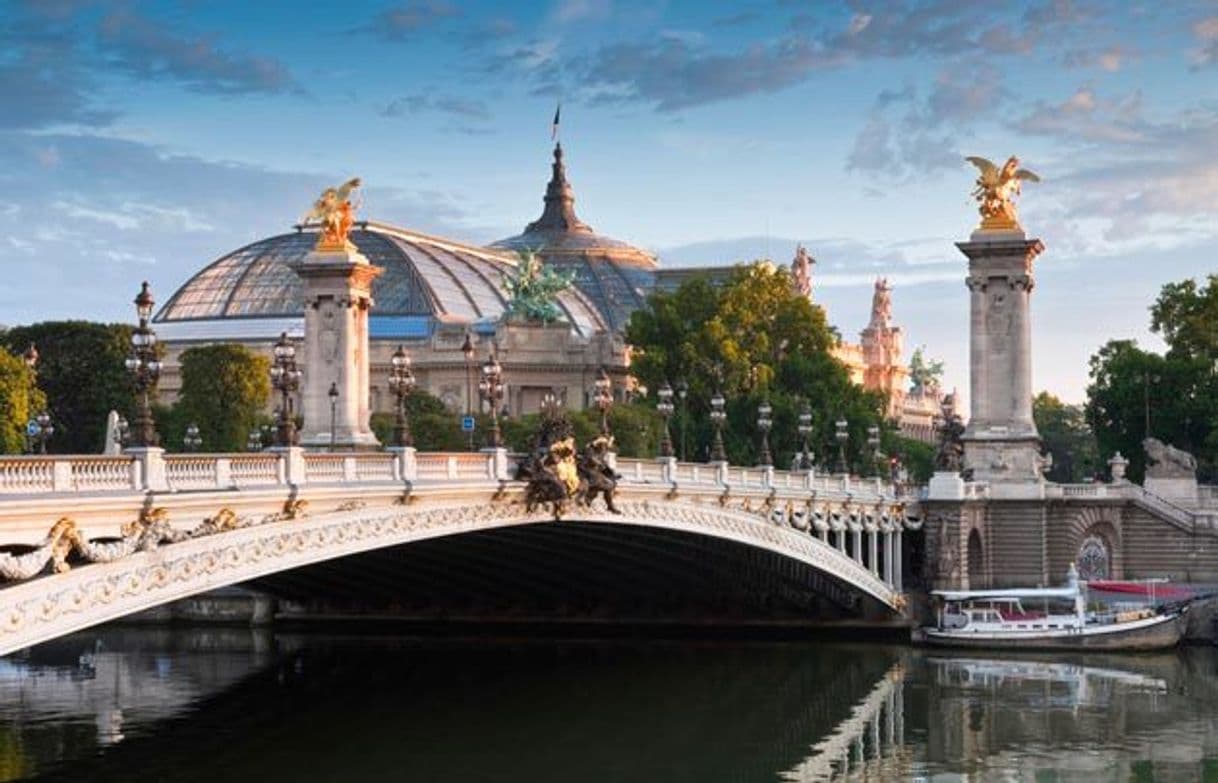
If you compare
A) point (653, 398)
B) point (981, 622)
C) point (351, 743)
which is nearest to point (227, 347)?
point (653, 398)

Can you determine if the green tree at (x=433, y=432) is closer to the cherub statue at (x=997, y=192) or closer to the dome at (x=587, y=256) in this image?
the cherub statue at (x=997, y=192)

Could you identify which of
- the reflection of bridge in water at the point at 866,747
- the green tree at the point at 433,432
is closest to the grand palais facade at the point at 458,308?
the green tree at the point at 433,432

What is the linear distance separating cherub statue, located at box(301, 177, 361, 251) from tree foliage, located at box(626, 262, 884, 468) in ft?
57.4

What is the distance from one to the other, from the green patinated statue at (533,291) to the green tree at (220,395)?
44.5 meters

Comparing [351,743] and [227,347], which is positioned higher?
[227,347]

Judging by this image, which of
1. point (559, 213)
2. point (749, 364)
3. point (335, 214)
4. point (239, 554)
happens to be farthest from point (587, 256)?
point (239, 554)

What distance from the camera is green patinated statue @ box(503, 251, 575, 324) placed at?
452 feet

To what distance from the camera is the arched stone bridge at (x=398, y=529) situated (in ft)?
87.3

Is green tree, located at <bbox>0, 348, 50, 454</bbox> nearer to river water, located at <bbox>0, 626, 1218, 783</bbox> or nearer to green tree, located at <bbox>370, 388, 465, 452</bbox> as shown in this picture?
river water, located at <bbox>0, 626, 1218, 783</bbox>

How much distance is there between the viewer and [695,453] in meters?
94.9

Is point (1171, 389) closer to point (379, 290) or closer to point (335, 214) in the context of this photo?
point (335, 214)

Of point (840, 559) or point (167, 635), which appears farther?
point (167, 635)

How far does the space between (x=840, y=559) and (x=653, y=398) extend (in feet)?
135

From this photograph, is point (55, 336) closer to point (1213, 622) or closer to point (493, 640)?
point (493, 640)
